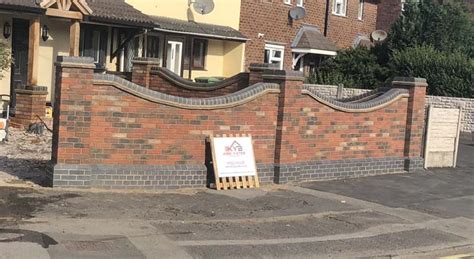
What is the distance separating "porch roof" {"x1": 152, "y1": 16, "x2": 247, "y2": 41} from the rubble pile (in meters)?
6.79

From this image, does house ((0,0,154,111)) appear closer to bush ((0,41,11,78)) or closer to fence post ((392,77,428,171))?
bush ((0,41,11,78))

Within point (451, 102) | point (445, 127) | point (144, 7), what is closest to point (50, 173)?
point (445, 127)

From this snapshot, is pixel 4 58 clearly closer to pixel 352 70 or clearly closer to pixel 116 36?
pixel 116 36

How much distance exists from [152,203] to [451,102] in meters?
16.7

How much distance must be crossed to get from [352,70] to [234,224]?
806 inches

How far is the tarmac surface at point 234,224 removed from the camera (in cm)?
668

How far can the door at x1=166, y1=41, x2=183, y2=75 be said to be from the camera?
22.3 meters

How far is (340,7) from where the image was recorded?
98.5ft

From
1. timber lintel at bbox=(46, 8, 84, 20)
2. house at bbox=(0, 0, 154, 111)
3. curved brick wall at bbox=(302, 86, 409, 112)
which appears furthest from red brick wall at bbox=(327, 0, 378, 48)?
curved brick wall at bbox=(302, 86, 409, 112)

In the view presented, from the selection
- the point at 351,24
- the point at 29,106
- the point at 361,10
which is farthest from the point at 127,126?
the point at 361,10

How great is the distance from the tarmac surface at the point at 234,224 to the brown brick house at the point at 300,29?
14901 mm

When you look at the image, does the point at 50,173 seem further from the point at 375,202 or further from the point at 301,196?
the point at 375,202

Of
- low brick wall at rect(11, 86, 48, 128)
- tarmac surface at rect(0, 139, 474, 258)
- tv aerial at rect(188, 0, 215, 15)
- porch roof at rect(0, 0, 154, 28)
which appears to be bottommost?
tarmac surface at rect(0, 139, 474, 258)

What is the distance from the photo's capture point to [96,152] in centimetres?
919
